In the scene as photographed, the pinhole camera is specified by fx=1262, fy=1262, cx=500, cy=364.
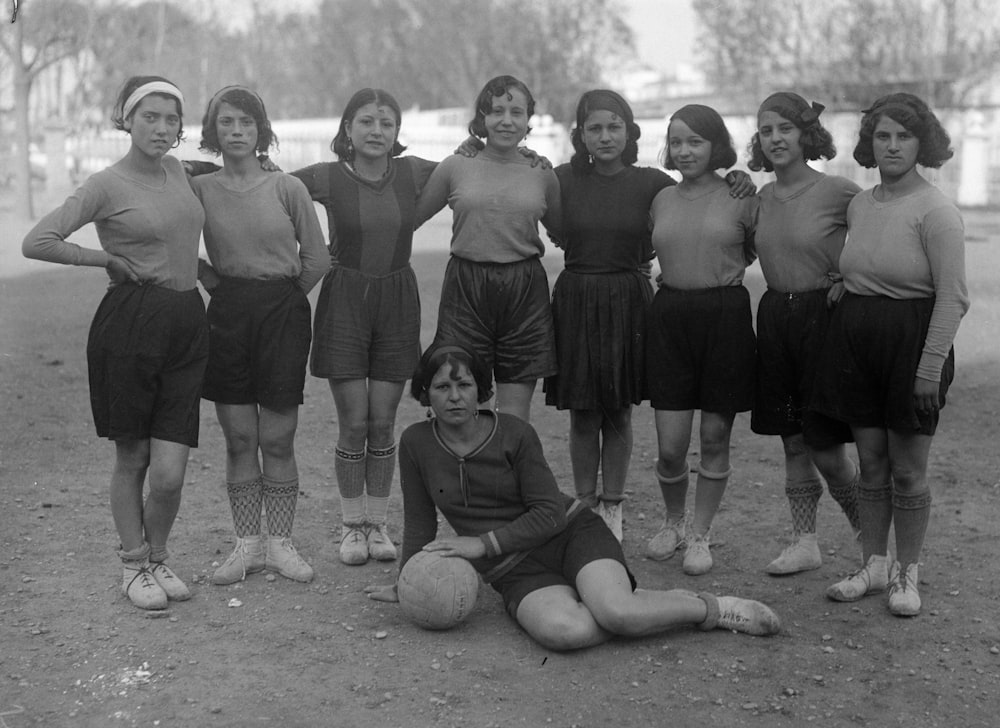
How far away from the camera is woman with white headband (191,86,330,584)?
15.3 feet

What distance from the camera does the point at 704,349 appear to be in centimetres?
491

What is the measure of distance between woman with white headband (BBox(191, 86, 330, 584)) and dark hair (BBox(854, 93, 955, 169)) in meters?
2.06

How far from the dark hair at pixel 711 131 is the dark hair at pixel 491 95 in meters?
0.61

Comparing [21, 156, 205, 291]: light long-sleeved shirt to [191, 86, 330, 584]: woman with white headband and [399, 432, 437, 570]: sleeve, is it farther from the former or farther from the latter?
[399, 432, 437, 570]: sleeve

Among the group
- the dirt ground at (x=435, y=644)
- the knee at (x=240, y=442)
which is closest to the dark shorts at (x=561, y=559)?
the dirt ground at (x=435, y=644)

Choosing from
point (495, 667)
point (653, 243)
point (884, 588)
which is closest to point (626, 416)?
point (653, 243)

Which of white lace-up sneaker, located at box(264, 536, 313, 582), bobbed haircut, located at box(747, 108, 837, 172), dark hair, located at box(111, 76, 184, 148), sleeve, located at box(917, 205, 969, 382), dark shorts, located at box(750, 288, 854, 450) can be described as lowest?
white lace-up sneaker, located at box(264, 536, 313, 582)

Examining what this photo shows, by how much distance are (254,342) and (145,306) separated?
0.48m

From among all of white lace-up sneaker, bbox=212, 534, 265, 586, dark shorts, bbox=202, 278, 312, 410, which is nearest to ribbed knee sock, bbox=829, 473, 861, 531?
dark shorts, bbox=202, 278, 312, 410

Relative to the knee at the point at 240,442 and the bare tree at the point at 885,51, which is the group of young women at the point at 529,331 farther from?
the bare tree at the point at 885,51

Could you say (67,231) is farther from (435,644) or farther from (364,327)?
→ (435,644)

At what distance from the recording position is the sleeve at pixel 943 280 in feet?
13.8

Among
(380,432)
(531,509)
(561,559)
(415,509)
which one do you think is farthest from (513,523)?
Result: (380,432)

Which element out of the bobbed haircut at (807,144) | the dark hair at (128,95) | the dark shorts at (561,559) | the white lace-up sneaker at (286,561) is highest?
the dark hair at (128,95)
